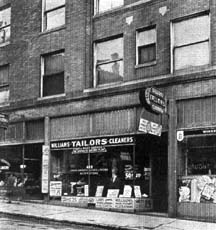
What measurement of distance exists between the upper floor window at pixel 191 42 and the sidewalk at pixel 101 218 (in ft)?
17.2

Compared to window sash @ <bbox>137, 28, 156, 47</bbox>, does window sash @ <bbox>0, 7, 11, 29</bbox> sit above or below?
above

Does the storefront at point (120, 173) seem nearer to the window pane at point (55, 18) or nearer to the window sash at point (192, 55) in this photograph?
the window sash at point (192, 55)

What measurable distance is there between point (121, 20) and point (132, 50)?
135 centimetres

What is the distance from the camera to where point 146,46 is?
17.9m

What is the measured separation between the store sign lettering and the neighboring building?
0.13ft

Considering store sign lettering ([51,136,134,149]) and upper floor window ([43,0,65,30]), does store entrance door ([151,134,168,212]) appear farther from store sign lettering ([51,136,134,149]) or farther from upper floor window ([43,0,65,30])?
upper floor window ([43,0,65,30])

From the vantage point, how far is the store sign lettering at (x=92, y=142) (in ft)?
58.4

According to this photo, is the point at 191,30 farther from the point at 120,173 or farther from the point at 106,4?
the point at 120,173

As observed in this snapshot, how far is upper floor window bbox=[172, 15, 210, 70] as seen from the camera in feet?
53.4

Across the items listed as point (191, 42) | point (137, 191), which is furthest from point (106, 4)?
point (137, 191)

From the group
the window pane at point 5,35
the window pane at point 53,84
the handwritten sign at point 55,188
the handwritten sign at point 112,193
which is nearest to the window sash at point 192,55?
the handwritten sign at point 112,193

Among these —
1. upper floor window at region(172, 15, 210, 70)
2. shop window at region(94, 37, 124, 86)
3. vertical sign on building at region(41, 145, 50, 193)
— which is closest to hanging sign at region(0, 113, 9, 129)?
vertical sign on building at region(41, 145, 50, 193)

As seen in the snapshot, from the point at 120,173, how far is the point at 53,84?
208 inches

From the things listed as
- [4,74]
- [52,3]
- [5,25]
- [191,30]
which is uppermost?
[52,3]
